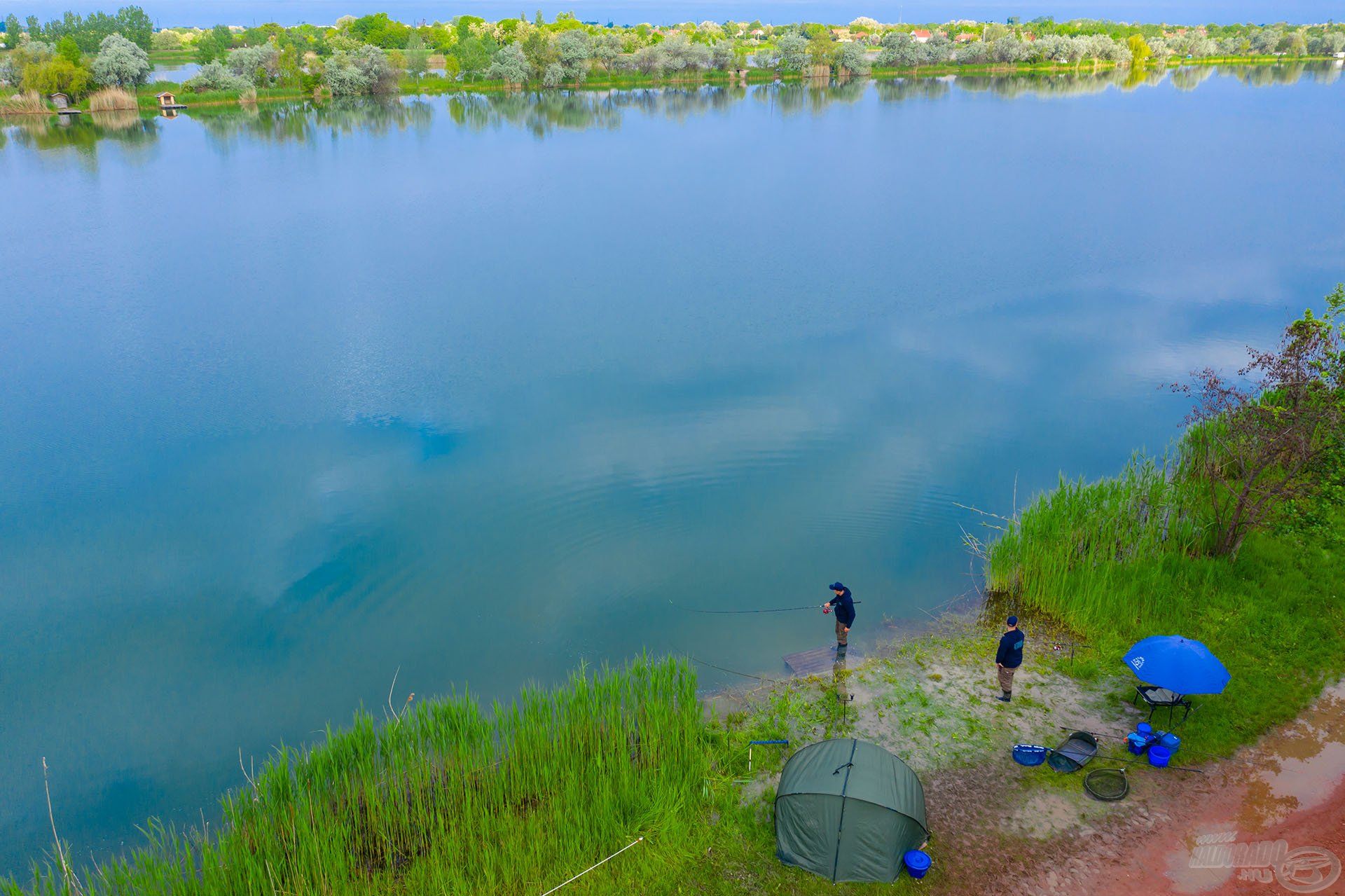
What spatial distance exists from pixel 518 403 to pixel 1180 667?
49.2 ft

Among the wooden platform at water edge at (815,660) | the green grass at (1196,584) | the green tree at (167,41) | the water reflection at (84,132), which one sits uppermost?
the green tree at (167,41)

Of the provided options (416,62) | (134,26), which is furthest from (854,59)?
(134,26)

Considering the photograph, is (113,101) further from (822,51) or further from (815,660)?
(815,660)

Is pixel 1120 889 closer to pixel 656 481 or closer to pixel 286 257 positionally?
pixel 656 481

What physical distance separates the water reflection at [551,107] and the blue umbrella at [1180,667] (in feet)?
174

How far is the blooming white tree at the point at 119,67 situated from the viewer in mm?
63906

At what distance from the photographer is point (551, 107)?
2699 inches

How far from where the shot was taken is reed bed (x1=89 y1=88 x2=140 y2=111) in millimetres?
62469

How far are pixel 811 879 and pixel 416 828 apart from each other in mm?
4340

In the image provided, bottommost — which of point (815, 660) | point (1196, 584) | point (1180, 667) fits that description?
point (815, 660)

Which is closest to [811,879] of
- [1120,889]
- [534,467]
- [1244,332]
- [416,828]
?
[1120,889]

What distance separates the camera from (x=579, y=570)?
15148mm

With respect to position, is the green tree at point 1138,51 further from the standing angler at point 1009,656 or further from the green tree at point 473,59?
the standing angler at point 1009,656

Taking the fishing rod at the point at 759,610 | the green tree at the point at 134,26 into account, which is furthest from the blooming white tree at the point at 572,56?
the fishing rod at the point at 759,610
